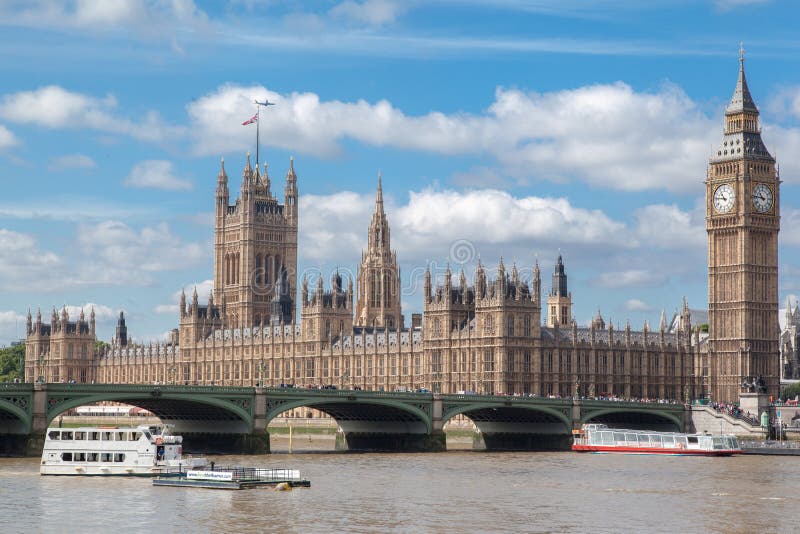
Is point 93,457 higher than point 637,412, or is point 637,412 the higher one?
point 637,412

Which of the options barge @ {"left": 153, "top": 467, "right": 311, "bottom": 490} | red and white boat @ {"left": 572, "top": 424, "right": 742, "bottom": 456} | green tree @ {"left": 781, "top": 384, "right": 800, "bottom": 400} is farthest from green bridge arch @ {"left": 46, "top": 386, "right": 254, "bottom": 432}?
green tree @ {"left": 781, "top": 384, "right": 800, "bottom": 400}

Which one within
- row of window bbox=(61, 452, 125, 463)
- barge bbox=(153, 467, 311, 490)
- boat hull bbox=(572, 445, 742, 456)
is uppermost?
row of window bbox=(61, 452, 125, 463)

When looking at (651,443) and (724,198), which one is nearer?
(651,443)

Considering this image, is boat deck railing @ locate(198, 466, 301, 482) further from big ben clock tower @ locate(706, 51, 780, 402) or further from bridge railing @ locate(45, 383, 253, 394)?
big ben clock tower @ locate(706, 51, 780, 402)

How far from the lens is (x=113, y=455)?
88.0 m

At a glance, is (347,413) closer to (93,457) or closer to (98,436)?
(98,436)

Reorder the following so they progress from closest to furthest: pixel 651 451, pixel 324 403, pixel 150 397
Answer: pixel 150 397, pixel 324 403, pixel 651 451

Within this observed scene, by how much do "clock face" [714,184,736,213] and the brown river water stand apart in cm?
6366

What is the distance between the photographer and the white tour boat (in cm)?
8662

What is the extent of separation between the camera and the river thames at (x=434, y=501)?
217 ft

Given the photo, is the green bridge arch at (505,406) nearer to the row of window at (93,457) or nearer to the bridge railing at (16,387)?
the bridge railing at (16,387)

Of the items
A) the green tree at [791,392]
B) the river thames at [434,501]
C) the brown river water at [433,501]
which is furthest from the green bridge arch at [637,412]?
the green tree at [791,392]

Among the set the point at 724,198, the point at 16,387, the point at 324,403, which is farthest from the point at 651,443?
the point at 724,198

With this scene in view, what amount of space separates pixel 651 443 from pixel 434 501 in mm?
46615
